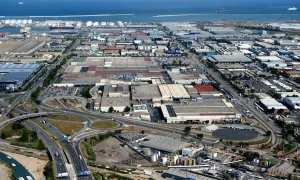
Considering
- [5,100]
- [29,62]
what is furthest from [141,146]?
[29,62]

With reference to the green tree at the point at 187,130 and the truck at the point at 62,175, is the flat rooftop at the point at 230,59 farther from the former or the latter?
the truck at the point at 62,175

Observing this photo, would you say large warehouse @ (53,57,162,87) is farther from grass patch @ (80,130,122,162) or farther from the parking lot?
grass patch @ (80,130,122,162)

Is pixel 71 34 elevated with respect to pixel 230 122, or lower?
elevated

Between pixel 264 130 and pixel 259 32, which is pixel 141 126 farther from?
pixel 259 32

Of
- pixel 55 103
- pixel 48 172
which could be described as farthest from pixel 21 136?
pixel 55 103

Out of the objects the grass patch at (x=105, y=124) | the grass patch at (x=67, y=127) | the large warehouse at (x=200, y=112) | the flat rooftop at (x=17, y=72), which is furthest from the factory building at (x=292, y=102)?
the flat rooftop at (x=17, y=72)

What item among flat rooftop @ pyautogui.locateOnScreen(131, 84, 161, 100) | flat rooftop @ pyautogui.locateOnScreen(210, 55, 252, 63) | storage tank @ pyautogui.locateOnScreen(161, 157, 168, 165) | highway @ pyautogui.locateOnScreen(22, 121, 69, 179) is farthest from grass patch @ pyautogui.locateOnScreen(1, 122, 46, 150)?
flat rooftop @ pyautogui.locateOnScreen(210, 55, 252, 63)
